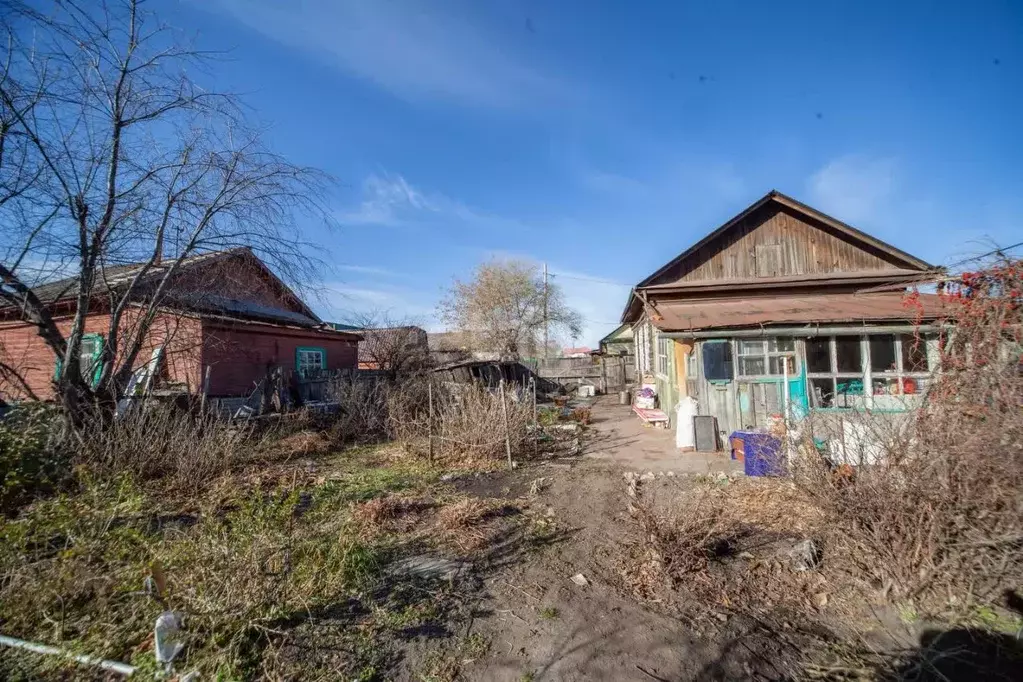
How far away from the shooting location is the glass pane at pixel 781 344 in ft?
28.3

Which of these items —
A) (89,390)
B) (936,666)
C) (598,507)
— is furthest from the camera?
(89,390)

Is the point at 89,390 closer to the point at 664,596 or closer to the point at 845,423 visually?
the point at 664,596

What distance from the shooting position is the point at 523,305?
32.1 meters

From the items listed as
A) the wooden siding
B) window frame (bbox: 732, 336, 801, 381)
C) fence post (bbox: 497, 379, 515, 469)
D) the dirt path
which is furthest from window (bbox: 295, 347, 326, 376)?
window frame (bbox: 732, 336, 801, 381)

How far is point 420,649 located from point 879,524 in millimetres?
3477

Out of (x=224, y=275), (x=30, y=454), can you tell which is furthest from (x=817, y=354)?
(x=30, y=454)

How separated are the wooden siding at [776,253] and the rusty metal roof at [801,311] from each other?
993 millimetres

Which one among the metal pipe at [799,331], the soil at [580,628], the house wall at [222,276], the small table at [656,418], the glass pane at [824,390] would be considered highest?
the house wall at [222,276]

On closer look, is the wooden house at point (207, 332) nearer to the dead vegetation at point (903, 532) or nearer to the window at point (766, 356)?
the dead vegetation at point (903, 532)

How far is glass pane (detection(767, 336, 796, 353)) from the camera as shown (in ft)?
28.3

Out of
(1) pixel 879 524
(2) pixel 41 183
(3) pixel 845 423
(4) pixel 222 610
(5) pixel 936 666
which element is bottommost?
(5) pixel 936 666

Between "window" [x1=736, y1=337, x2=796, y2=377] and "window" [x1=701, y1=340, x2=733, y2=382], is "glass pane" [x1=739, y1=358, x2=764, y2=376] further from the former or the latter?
"window" [x1=701, y1=340, x2=733, y2=382]

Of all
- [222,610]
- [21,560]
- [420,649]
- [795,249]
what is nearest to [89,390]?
[21,560]

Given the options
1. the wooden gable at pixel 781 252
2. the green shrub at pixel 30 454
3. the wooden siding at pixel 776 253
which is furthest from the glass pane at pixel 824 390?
the green shrub at pixel 30 454
